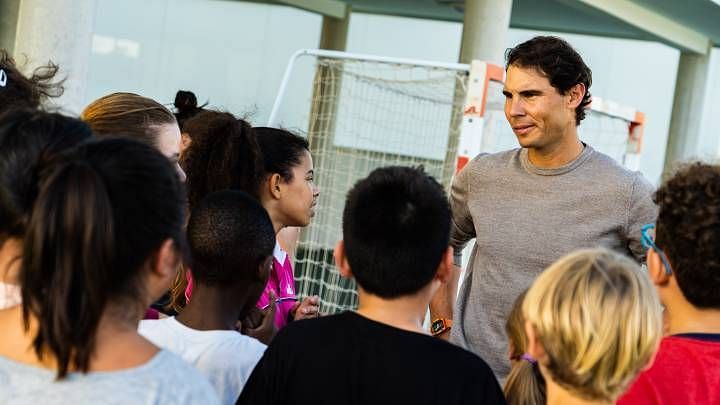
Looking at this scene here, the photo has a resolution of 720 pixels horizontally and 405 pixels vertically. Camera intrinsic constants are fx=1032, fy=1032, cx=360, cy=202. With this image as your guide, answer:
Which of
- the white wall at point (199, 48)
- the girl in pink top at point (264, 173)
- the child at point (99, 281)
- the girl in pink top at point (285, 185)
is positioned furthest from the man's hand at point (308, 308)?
the white wall at point (199, 48)

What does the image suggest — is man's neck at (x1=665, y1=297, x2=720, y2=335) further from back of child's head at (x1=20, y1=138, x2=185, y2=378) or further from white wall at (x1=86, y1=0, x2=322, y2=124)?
white wall at (x1=86, y1=0, x2=322, y2=124)

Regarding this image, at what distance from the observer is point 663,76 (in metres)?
19.6

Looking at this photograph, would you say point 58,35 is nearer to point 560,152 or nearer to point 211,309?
point 560,152

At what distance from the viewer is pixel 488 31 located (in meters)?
11.5

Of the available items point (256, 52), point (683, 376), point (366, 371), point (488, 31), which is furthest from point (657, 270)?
point (256, 52)

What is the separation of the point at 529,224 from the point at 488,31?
28.0 feet

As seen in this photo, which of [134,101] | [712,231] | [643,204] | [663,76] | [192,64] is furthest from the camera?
[663,76]

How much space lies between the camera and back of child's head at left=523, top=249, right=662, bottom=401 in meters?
2.00

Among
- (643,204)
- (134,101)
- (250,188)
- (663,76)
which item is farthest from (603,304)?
(663,76)

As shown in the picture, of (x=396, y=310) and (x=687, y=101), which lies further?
(x=687, y=101)

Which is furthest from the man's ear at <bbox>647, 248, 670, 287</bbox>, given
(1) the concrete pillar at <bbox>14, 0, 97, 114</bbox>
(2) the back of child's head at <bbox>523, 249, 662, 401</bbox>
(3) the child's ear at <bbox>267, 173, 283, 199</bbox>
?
(1) the concrete pillar at <bbox>14, 0, 97, 114</bbox>

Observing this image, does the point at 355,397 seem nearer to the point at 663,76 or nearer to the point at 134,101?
the point at 134,101

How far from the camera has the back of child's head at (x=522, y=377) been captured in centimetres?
228

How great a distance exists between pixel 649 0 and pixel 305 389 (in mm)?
13040
